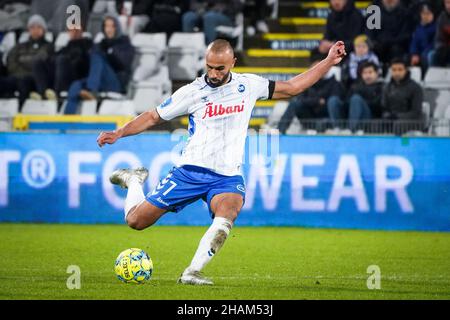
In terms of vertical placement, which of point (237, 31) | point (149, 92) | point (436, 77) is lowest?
point (149, 92)

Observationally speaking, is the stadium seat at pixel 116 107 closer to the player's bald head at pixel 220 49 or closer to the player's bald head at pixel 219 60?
the player's bald head at pixel 219 60

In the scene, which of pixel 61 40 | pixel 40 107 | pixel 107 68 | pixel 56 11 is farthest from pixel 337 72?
pixel 56 11

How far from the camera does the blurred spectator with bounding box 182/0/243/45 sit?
22.3 meters

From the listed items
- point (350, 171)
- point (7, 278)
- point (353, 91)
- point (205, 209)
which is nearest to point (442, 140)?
point (350, 171)

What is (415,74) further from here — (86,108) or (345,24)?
(86,108)

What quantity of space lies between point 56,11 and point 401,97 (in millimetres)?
8568

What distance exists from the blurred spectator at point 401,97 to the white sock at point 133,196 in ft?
26.1

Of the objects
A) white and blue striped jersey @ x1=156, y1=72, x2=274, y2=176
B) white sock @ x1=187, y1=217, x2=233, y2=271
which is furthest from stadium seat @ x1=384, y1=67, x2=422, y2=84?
white sock @ x1=187, y1=217, x2=233, y2=271

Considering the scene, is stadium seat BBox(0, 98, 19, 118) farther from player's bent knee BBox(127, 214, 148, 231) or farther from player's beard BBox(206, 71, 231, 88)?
player's beard BBox(206, 71, 231, 88)

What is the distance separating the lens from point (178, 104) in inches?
406

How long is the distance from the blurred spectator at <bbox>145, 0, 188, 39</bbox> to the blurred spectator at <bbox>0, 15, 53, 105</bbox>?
244 cm

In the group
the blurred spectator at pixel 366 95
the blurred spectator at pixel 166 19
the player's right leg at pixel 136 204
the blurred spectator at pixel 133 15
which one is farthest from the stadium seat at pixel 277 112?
the player's right leg at pixel 136 204

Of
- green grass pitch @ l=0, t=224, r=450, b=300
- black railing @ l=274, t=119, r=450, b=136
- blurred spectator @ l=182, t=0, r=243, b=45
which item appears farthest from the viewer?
blurred spectator @ l=182, t=0, r=243, b=45
